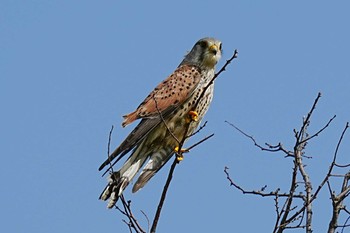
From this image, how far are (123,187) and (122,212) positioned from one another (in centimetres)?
99

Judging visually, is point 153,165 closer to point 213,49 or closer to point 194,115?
point 194,115

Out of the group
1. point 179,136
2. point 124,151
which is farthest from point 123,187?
point 179,136

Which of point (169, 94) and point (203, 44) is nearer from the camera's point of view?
point (169, 94)

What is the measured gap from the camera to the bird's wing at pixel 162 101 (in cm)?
548

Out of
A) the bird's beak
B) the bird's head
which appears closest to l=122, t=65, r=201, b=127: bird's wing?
the bird's head

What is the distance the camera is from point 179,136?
18.7ft

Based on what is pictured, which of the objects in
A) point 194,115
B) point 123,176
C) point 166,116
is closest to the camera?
point 123,176

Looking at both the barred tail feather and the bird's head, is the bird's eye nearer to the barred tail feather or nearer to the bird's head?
the bird's head

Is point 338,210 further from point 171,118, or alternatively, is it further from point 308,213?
point 171,118

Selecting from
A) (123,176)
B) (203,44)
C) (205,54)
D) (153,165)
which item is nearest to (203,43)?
(203,44)

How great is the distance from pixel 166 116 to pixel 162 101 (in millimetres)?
142

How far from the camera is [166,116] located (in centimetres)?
572

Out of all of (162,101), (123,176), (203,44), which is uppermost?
(203,44)

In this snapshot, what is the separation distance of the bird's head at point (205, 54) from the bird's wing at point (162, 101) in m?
0.10
